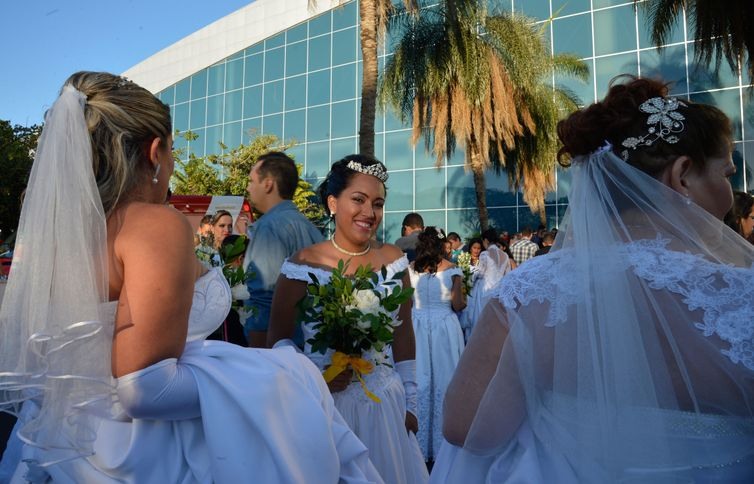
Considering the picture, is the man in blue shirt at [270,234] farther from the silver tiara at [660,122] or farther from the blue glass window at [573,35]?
the blue glass window at [573,35]

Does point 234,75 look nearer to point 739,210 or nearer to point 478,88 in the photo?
point 478,88

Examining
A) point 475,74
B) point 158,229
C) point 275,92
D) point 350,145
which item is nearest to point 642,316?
point 158,229

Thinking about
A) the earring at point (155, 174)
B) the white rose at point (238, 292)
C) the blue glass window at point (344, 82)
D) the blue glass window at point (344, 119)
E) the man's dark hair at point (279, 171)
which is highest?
the blue glass window at point (344, 82)

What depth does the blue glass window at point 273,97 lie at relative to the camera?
2950 cm

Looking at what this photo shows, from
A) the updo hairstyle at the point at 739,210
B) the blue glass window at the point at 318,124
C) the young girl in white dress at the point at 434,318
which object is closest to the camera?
the updo hairstyle at the point at 739,210

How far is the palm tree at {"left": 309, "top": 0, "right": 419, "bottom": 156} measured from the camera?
39.5ft

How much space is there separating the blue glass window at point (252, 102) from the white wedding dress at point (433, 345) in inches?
930

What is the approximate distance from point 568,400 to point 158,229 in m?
1.34

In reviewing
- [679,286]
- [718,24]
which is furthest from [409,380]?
[718,24]

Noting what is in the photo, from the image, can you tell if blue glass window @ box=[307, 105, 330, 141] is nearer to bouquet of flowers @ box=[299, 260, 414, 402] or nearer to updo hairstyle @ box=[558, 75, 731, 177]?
bouquet of flowers @ box=[299, 260, 414, 402]

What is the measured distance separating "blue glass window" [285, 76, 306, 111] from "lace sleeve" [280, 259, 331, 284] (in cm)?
2593

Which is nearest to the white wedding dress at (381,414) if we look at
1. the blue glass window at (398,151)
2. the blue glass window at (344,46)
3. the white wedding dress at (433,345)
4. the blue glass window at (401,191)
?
the white wedding dress at (433,345)

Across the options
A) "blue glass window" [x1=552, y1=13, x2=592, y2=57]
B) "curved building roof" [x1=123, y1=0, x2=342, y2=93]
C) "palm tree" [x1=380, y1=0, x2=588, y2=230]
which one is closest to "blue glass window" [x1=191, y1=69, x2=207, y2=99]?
"curved building roof" [x1=123, y1=0, x2=342, y2=93]

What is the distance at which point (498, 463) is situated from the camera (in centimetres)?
202
